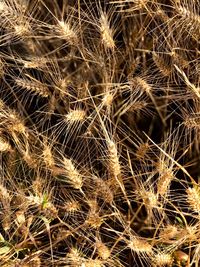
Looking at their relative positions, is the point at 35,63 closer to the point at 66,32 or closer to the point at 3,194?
the point at 66,32

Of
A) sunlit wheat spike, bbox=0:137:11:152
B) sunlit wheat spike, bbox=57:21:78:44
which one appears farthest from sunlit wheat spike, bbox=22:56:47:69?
sunlit wheat spike, bbox=0:137:11:152

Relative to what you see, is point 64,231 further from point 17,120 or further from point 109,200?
point 17,120

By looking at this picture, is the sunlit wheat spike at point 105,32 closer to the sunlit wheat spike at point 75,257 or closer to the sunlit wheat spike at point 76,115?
the sunlit wheat spike at point 76,115

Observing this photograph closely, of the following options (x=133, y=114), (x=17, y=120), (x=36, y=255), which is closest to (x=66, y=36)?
(x=17, y=120)

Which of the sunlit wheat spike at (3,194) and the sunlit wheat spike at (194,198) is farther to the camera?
the sunlit wheat spike at (3,194)

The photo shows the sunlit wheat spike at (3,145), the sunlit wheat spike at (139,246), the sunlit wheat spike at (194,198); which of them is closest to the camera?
the sunlit wheat spike at (194,198)

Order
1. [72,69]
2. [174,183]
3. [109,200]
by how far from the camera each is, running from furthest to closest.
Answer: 1. [72,69]
2. [174,183]
3. [109,200]

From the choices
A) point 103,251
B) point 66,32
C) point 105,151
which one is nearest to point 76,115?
point 105,151

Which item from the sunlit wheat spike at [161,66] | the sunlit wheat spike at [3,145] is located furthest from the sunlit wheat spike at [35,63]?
the sunlit wheat spike at [161,66]

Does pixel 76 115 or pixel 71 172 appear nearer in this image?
pixel 71 172
